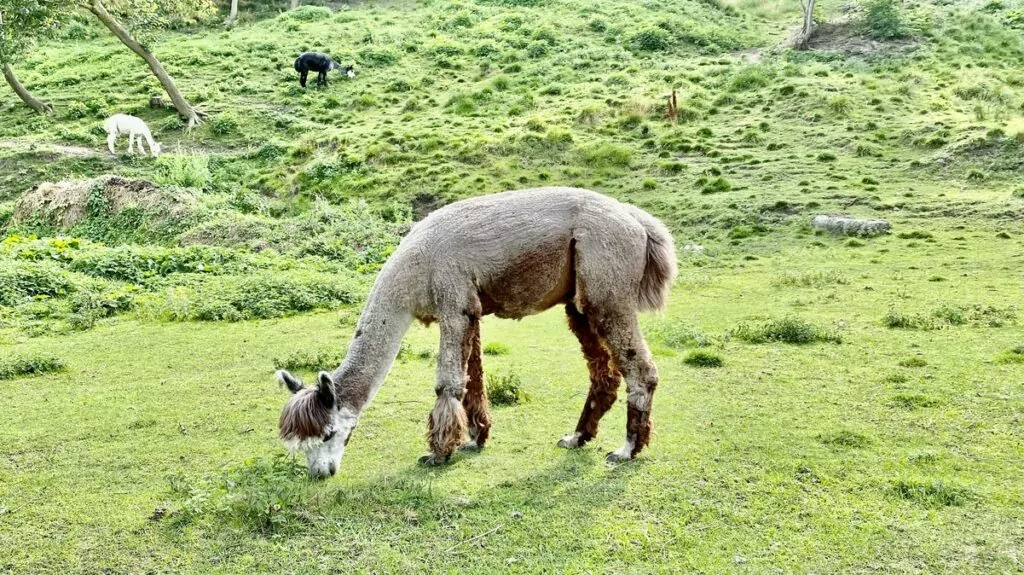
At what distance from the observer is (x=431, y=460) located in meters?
6.84

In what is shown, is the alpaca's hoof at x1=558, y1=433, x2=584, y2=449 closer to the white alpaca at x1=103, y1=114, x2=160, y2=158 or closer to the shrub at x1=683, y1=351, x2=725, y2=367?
the shrub at x1=683, y1=351, x2=725, y2=367

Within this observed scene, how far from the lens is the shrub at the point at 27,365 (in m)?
9.87

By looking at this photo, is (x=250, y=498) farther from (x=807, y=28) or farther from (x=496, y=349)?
(x=807, y=28)

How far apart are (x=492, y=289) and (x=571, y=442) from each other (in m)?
1.67

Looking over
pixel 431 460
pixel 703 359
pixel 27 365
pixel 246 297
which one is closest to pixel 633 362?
pixel 431 460

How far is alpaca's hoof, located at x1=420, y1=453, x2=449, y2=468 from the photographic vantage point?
22.3ft

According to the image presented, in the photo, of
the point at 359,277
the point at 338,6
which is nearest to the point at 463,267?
the point at 359,277

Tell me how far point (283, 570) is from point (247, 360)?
596 centimetres

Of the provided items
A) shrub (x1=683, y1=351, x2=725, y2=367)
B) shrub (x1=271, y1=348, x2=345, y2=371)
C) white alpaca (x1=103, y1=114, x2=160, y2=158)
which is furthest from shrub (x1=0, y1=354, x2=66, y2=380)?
white alpaca (x1=103, y1=114, x2=160, y2=158)

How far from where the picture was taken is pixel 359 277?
15648mm

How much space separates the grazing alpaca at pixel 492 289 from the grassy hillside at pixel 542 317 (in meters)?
0.57

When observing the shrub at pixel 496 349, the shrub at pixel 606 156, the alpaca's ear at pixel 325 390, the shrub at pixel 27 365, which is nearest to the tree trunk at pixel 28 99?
the shrub at pixel 606 156

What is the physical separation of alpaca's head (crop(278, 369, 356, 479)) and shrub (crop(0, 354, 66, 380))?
5.59 metres

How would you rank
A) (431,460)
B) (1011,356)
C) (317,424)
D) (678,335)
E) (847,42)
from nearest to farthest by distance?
(317,424) < (431,460) < (1011,356) < (678,335) < (847,42)
